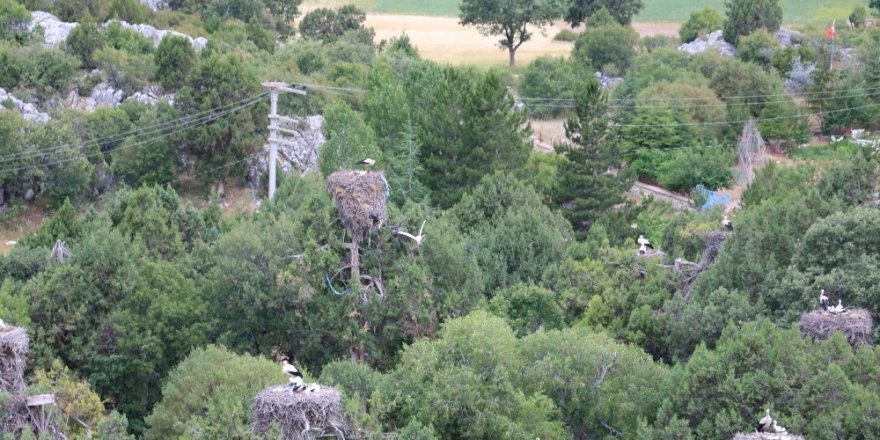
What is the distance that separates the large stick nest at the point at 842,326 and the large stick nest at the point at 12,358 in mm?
19487

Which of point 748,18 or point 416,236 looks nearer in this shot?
point 416,236

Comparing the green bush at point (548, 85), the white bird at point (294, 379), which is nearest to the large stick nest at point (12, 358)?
the white bird at point (294, 379)

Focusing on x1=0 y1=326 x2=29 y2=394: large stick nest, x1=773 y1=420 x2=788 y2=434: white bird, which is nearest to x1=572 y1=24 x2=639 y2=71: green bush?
x1=0 y1=326 x2=29 y2=394: large stick nest

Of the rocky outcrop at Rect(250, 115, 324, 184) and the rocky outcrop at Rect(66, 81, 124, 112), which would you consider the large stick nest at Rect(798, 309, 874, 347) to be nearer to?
the rocky outcrop at Rect(250, 115, 324, 184)

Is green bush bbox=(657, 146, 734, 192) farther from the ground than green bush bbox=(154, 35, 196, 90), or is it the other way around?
green bush bbox=(154, 35, 196, 90)

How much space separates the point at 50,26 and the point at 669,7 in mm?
54900

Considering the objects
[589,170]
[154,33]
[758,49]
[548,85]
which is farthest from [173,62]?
[758,49]

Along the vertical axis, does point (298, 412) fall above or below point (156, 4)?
above

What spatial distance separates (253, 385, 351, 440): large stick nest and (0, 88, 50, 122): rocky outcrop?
48204mm

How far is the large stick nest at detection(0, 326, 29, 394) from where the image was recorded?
44.5m

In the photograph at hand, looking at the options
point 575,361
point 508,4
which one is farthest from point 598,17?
point 575,361

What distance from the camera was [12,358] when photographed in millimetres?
45062

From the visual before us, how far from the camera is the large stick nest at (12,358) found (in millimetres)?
44531

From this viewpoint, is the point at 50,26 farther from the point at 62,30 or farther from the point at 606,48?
the point at 606,48
